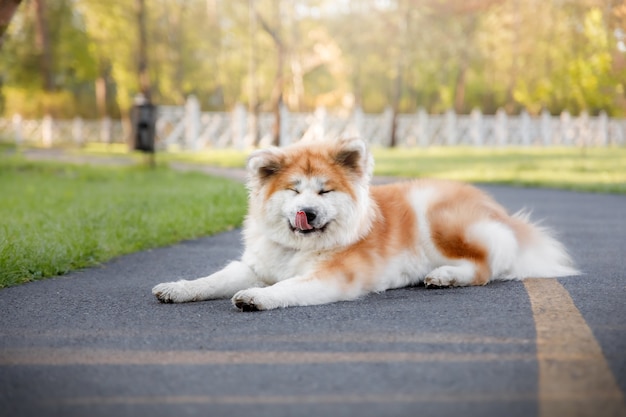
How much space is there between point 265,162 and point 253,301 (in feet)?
3.36

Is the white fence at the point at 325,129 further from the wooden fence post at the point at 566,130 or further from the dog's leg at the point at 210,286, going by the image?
the dog's leg at the point at 210,286

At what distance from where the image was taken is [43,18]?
1485 inches

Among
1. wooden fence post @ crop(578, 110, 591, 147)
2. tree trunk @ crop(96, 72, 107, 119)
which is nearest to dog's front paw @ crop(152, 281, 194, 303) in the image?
tree trunk @ crop(96, 72, 107, 119)

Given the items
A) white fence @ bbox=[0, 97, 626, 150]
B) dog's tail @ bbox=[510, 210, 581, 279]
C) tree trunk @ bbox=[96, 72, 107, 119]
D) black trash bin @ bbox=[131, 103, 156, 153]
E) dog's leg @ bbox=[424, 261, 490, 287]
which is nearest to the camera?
dog's leg @ bbox=[424, 261, 490, 287]

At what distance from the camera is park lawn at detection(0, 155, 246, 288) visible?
263 inches

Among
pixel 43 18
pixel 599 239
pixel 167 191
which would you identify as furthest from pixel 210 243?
pixel 43 18

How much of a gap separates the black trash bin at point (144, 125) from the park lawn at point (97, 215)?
970 mm

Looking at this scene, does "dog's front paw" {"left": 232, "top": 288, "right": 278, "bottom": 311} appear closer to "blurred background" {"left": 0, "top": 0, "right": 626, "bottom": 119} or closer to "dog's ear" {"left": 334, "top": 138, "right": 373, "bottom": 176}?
"dog's ear" {"left": 334, "top": 138, "right": 373, "bottom": 176}

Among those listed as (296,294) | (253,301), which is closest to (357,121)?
(296,294)

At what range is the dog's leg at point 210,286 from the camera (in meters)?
5.09

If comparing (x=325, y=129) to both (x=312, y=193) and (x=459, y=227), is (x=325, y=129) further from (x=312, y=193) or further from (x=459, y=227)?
(x=312, y=193)

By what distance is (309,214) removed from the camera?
15.9 ft

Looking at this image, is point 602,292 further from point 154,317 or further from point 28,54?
point 28,54

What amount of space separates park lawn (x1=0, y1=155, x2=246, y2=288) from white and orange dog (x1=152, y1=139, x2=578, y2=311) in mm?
2017
